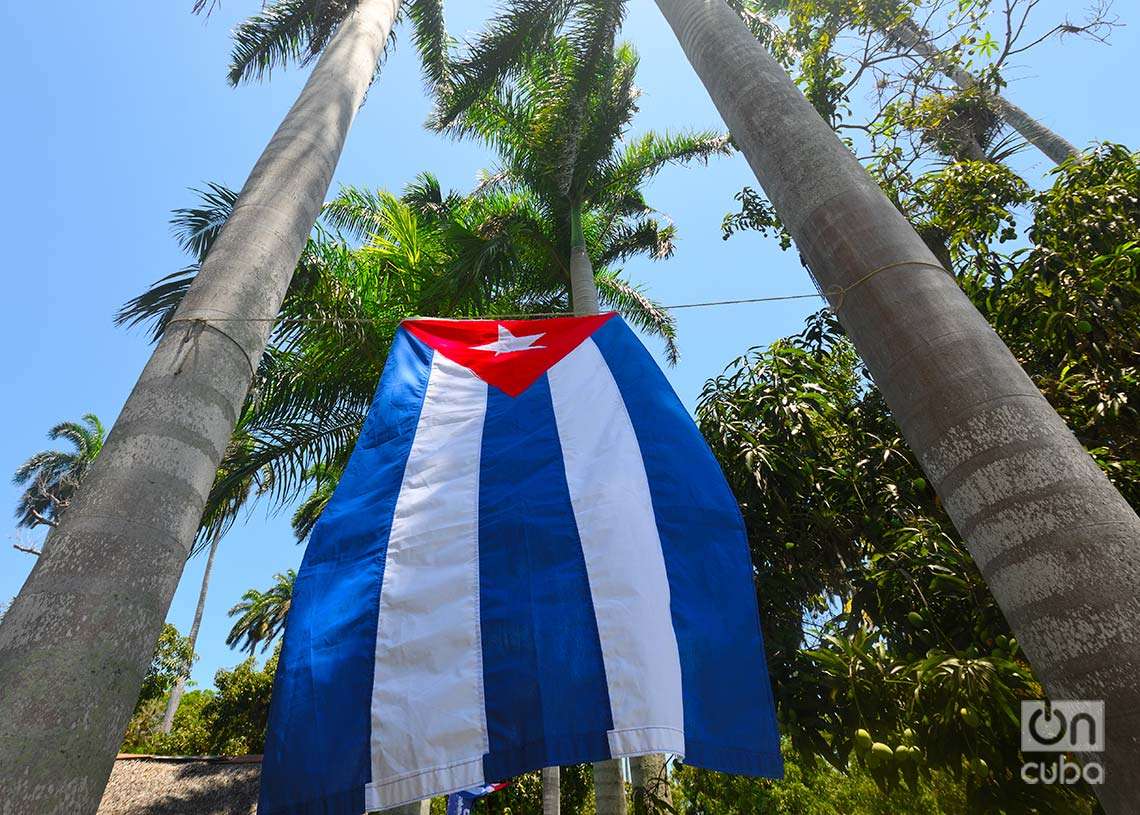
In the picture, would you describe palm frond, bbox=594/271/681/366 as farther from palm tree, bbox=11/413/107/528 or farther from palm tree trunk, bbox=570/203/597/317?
palm tree, bbox=11/413/107/528

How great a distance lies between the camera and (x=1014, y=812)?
3.38 metres

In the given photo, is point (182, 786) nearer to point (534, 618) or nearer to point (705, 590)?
point (534, 618)

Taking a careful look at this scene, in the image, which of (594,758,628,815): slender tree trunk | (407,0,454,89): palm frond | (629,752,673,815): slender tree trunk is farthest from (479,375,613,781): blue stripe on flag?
(407,0,454,89): palm frond

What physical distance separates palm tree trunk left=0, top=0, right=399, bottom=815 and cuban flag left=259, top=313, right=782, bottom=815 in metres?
0.59

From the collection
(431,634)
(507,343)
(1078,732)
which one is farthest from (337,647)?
(1078,732)

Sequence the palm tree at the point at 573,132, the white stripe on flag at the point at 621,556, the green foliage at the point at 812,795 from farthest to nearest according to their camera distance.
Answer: the palm tree at the point at 573,132 → the green foliage at the point at 812,795 → the white stripe on flag at the point at 621,556

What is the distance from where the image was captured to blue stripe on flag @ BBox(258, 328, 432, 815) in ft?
8.45

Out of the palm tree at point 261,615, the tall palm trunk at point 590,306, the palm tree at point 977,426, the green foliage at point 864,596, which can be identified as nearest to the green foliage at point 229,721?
the palm tree at point 261,615

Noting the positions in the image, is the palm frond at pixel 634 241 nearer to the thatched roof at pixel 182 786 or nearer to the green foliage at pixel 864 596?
the green foliage at pixel 864 596

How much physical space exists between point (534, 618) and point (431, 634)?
0.44m

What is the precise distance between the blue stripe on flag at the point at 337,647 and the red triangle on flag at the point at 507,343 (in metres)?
0.63

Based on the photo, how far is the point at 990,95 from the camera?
30.1ft

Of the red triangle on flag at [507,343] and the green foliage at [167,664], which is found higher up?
the green foliage at [167,664]

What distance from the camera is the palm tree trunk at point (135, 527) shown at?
218cm
